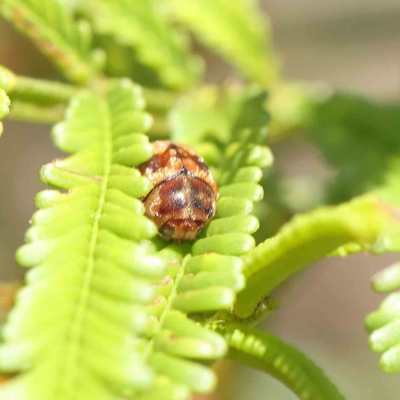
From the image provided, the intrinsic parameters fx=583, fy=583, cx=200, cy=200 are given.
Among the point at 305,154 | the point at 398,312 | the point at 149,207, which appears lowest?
the point at 398,312

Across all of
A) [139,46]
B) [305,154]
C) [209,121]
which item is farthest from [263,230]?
[305,154]

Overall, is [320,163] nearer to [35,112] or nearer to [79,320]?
[35,112]

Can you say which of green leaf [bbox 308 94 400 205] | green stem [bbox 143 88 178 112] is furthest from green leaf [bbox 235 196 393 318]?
green stem [bbox 143 88 178 112]

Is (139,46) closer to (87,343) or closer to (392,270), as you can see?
(392,270)

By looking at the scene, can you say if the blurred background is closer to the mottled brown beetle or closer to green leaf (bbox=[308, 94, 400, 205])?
green leaf (bbox=[308, 94, 400, 205])

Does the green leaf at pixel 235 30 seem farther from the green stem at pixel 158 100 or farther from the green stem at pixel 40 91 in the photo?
the green stem at pixel 40 91

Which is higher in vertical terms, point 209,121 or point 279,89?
point 279,89
